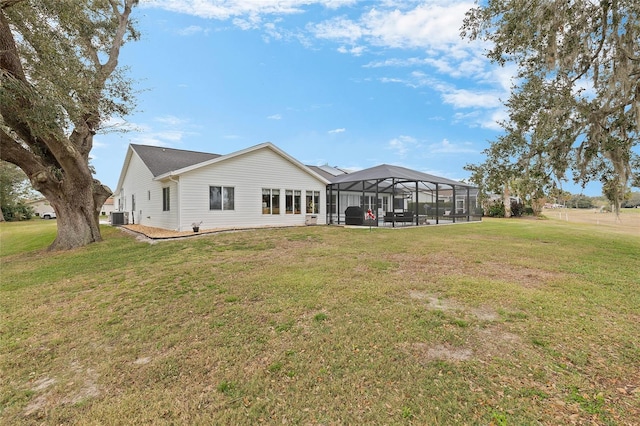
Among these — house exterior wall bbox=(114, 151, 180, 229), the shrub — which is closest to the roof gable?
house exterior wall bbox=(114, 151, 180, 229)

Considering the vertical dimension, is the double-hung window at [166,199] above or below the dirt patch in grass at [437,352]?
above

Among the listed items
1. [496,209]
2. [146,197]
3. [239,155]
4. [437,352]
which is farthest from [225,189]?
[496,209]

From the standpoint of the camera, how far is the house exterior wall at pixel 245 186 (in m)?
13.1

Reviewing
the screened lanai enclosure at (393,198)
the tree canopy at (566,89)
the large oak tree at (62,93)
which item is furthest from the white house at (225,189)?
the tree canopy at (566,89)

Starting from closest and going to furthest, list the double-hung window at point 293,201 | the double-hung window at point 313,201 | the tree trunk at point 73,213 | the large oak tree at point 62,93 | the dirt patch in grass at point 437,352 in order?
the dirt patch in grass at point 437,352
the large oak tree at point 62,93
the tree trunk at point 73,213
the double-hung window at point 293,201
the double-hung window at point 313,201

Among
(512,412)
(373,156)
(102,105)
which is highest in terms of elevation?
(373,156)

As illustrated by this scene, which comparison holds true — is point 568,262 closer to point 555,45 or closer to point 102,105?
point 555,45

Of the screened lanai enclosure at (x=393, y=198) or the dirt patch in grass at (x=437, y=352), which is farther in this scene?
the screened lanai enclosure at (x=393, y=198)

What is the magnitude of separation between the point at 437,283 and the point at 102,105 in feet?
36.7

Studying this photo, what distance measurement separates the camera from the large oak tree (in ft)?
21.7

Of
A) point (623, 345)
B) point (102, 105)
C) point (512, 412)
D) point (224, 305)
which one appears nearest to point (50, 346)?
point (224, 305)

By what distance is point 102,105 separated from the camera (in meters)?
9.47

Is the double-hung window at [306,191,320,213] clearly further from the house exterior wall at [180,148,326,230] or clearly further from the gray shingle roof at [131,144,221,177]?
the gray shingle roof at [131,144,221,177]

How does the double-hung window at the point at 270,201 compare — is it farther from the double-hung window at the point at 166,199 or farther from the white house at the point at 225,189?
the double-hung window at the point at 166,199
